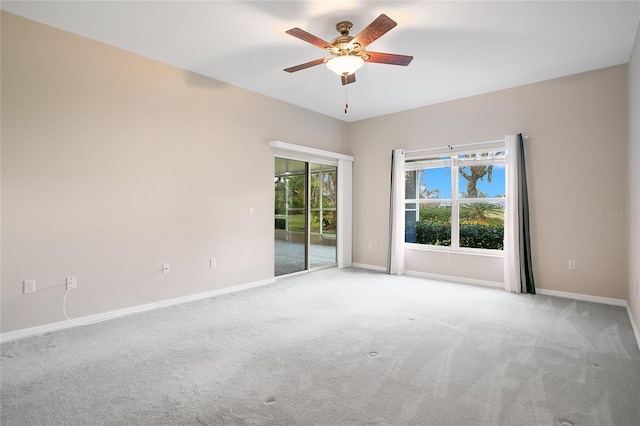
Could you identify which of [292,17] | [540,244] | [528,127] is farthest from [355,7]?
[540,244]

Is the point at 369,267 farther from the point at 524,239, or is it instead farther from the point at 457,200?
the point at 524,239

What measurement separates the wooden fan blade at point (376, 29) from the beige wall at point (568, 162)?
2.97 m

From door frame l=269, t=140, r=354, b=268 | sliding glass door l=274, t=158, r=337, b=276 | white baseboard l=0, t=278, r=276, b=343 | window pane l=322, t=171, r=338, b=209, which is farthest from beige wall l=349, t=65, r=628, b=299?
white baseboard l=0, t=278, r=276, b=343

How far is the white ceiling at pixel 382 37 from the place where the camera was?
110 inches

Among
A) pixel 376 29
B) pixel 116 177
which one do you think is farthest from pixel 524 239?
pixel 116 177

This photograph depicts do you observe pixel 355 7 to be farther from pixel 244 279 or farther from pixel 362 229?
pixel 362 229

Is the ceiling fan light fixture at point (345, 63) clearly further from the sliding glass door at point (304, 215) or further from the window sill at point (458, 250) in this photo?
the window sill at point (458, 250)

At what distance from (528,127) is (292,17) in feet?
11.8

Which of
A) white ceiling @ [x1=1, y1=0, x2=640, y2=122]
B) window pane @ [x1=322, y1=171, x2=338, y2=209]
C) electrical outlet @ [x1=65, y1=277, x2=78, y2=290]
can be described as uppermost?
white ceiling @ [x1=1, y1=0, x2=640, y2=122]

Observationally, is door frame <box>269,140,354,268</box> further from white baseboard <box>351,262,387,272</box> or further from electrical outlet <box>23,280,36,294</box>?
electrical outlet <box>23,280,36,294</box>

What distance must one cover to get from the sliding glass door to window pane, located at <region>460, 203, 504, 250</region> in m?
2.32

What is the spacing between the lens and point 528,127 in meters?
4.59

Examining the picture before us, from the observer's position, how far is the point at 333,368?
2.41 m

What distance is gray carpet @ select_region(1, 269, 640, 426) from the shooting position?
6.21 feet
